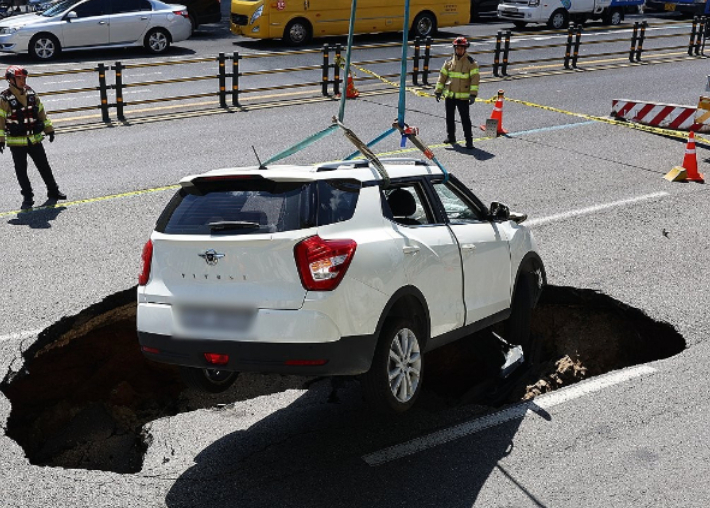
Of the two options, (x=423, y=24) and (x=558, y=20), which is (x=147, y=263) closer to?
(x=423, y=24)

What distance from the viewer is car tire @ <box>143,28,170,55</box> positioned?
1094 inches

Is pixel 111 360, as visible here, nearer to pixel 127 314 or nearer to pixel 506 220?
pixel 127 314

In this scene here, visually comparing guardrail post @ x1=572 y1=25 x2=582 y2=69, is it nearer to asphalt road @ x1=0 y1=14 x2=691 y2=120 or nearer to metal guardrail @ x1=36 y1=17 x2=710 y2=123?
metal guardrail @ x1=36 y1=17 x2=710 y2=123

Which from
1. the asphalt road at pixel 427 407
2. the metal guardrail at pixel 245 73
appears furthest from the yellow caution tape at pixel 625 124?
the metal guardrail at pixel 245 73

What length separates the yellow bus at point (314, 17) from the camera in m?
27.8

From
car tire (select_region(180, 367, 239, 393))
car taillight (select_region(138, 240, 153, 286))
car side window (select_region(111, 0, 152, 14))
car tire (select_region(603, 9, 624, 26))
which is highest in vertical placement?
car taillight (select_region(138, 240, 153, 286))

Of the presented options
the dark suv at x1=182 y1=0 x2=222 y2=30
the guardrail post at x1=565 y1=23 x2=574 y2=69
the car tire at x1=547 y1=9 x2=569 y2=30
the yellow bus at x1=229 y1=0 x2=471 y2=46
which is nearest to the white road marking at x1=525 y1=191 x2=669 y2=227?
the guardrail post at x1=565 y1=23 x2=574 y2=69

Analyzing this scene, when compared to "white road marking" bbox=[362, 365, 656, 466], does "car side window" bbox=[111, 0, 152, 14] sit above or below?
above

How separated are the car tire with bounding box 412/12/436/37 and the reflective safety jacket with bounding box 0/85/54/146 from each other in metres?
18.9

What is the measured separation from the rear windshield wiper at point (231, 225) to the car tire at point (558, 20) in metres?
30.1

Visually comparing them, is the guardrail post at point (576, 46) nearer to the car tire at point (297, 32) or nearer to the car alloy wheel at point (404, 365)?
the car tire at point (297, 32)

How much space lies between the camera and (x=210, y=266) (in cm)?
613

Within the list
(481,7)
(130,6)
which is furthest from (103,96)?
(481,7)

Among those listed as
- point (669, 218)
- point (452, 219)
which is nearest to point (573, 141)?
point (669, 218)
